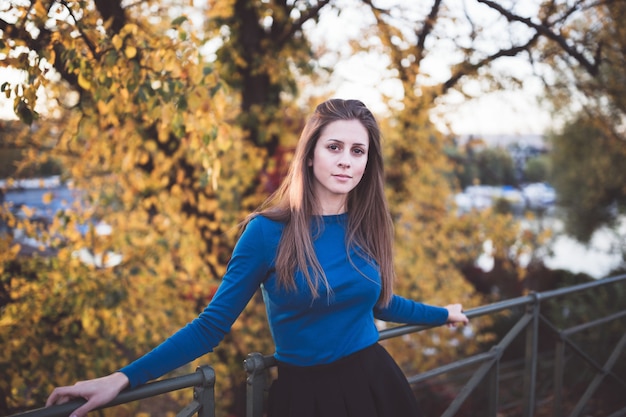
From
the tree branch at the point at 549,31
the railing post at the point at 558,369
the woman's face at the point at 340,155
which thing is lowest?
the railing post at the point at 558,369

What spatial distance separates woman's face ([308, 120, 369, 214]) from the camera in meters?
1.71

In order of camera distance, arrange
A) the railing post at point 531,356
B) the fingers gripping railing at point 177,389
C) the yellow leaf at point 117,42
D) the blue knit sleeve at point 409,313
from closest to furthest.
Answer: the fingers gripping railing at point 177,389, the blue knit sleeve at point 409,313, the yellow leaf at point 117,42, the railing post at point 531,356

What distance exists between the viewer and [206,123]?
8.75 ft

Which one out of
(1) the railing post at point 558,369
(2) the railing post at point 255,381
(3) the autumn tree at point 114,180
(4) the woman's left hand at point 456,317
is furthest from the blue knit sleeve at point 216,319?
(1) the railing post at point 558,369

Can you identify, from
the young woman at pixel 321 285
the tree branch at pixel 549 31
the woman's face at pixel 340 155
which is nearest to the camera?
the young woman at pixel 321 285

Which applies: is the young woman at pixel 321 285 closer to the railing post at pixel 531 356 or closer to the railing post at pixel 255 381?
the railing post at pixel 255 381

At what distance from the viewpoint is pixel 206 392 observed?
1.53 meters

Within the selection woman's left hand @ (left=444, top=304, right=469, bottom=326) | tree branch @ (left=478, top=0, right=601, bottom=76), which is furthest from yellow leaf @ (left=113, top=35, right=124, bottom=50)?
tree branch @ (left=478, top=0, right=601, bottom=76)

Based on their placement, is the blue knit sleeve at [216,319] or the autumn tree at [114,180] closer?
the blue knit sleeve at [216,319]

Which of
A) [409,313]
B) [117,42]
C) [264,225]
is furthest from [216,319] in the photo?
[117,42]

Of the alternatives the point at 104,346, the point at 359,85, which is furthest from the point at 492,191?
the point at 104,346

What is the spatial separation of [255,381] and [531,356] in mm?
1627

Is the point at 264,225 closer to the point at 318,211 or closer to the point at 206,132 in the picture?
the point at 318,211

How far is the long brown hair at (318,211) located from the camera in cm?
157
